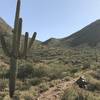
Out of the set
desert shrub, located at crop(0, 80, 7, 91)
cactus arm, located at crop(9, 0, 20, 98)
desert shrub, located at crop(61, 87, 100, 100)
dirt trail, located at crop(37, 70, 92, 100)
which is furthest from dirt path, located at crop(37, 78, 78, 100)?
desert shrub, located at crop(0, 80, 7, 91)

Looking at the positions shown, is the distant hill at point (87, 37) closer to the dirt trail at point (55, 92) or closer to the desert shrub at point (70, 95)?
the dirt trail at point (55, 92)

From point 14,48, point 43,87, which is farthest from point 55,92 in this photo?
point 14,48

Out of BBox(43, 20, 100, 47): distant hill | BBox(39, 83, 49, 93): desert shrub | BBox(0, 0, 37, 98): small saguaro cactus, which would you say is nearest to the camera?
BBox(0, 0, 37, 98): small saguaro cactus

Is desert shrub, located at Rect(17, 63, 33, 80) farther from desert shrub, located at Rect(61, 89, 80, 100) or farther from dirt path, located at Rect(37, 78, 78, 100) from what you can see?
desert shrub, located at Rect(61, 89, 80, 100)

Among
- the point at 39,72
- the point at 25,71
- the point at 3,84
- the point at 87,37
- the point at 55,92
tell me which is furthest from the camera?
the point at 87,37

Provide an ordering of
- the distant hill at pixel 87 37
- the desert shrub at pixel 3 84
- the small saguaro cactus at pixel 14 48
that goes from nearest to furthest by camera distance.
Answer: the small saguaro cactus at pixel 14 48 < the desert shrub at pixel 3 84 < the distant hill at pixel 87 37

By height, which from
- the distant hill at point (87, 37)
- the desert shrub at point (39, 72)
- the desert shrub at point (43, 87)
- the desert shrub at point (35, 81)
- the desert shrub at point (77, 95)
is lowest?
the desert shrub at point (77, 95)

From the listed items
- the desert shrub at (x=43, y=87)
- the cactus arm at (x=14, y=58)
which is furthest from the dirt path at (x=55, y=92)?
the cactus arm at (x=14, y=58)

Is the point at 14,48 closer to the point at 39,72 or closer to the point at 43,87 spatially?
the point at 43,87

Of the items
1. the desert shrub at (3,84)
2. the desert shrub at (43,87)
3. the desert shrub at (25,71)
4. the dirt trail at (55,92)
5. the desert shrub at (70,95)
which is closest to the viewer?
the desert shrub at (70,95)

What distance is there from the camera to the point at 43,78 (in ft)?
80.2

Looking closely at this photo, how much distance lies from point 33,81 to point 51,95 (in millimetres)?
4745

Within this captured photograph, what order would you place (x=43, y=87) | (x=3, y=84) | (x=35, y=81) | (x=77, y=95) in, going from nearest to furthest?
(x=77, y=95)
(x=43, y=87)
(x=3, y=84)
(x=35, y=81)

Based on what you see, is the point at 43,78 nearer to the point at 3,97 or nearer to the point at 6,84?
the point at 6,84
